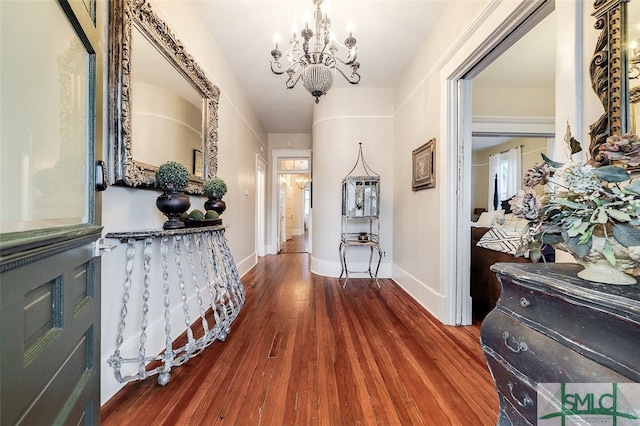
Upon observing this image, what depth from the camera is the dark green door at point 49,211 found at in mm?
485

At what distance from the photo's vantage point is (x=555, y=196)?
760 millimetres

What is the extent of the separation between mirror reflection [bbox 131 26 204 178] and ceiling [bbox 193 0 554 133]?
2.77 ft

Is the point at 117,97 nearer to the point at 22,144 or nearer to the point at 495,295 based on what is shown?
the point at 22,144

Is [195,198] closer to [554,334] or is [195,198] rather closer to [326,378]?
[326,378]

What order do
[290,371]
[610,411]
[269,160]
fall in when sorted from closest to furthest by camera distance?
1. [610,411]
2. [290,371]
3. [269,160]

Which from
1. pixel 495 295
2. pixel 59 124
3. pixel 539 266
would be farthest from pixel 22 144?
pixel 495 295

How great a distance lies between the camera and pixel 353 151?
3.77m

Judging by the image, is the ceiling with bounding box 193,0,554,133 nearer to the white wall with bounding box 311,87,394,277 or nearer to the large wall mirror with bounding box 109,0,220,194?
the white wall with bounding box 311,87,394,277

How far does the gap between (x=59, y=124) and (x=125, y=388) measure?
4.88ft

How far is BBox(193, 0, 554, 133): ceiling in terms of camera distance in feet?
7.21

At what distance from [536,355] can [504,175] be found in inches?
262

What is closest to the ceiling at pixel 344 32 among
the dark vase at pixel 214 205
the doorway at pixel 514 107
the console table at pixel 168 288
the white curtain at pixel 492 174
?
Result: the doorway at pixel 514 107

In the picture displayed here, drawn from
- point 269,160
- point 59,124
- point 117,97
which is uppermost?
point 269,160

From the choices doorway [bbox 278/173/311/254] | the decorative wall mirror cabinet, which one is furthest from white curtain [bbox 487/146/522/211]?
doorway [bbox 278/173/311/254]
